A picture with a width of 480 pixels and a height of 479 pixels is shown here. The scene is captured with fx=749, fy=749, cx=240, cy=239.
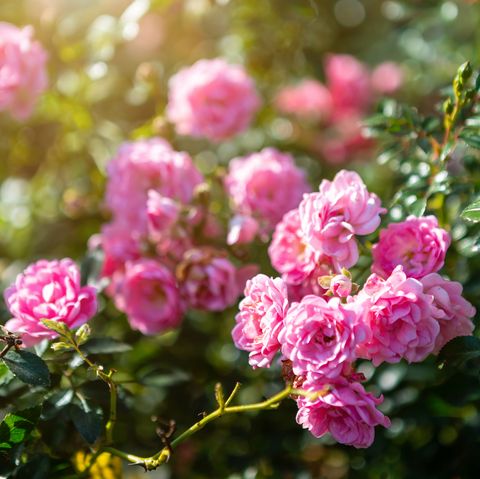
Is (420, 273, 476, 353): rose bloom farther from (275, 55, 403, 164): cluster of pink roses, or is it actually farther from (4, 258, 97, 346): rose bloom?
(275, 55, 403, 164): cluster of pink roses

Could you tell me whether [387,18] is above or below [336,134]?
above

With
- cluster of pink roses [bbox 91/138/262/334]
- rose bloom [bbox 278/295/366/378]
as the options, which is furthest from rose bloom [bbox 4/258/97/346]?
rose bloom [bbox 278/295/366/378]

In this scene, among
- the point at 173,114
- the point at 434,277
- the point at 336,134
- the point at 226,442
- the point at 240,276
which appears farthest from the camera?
the point at 336,134

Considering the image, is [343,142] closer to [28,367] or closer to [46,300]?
[46,300]

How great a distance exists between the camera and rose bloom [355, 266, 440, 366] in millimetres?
1030

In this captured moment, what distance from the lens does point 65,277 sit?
1267 millimetres

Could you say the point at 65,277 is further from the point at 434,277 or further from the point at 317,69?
the point at 317,69

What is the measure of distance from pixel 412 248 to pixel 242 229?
1.33 feet

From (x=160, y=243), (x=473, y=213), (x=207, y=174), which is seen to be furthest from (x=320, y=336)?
(x=207, y=174)

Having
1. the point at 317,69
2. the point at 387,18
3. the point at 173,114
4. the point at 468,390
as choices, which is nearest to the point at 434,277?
the point at 468,390

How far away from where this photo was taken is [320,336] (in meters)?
1.02

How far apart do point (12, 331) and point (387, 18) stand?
4.64 feet

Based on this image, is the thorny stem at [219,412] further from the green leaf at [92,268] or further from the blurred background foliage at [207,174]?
the green leaf at [92,268]

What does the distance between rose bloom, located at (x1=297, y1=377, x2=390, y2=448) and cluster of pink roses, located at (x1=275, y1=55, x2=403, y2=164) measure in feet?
4.43
